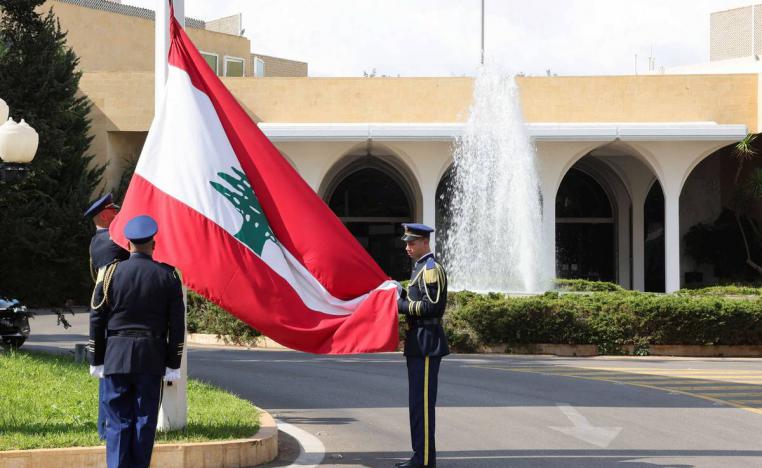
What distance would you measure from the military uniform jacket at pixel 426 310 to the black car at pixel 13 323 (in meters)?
12.0

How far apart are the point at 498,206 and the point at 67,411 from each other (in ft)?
67.8

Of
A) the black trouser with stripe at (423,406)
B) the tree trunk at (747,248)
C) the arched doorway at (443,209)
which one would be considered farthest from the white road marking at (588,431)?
the tree trunk at (747,248)

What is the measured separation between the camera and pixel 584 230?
4209 centimetres

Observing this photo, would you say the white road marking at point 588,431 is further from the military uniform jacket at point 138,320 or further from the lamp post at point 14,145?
the lamp post at point 14,145

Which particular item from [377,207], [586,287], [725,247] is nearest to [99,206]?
[586,287]

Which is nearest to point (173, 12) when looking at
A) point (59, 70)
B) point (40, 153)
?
point (40, 153)

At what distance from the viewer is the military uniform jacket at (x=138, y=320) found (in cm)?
702

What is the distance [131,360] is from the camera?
697 centimetres

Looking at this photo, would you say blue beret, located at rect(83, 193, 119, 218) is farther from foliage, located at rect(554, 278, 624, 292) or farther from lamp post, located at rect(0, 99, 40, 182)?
foliage, located at rect(554, 278, 624, 292)

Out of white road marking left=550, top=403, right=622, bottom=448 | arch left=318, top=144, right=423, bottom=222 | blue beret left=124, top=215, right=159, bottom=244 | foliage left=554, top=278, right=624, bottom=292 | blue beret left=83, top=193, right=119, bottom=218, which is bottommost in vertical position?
white road marking left=550, top=403, right=622, bottom=448

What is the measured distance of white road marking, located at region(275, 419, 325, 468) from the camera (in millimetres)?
8729

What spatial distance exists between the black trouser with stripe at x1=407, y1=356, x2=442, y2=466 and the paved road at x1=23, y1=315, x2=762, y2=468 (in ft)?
1.93

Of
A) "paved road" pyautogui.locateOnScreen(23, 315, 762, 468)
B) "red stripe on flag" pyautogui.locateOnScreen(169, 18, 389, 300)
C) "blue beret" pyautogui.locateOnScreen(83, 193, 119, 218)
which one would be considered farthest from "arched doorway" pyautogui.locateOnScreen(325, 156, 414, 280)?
"red stripe on flag" pyautogui.locateOnScreen(169, 18, 389, 300)

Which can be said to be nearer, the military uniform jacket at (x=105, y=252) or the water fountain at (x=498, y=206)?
the military uniform jacket at (x=105, y=252)
